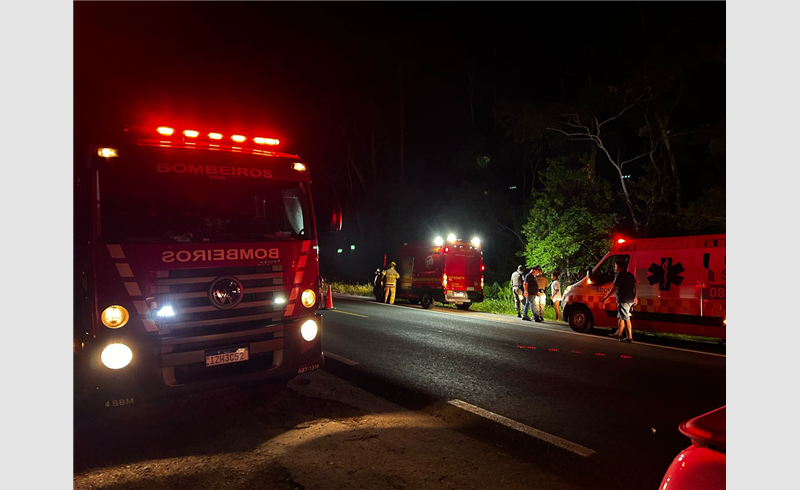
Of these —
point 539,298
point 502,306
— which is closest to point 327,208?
point 539,298

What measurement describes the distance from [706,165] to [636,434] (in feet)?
60.0

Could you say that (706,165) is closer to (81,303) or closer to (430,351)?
(430,351)

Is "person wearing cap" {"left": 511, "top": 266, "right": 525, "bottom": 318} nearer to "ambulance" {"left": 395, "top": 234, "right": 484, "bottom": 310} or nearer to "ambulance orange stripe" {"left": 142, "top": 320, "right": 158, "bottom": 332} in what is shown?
"ambulance" {"left": 395, "top": 234, "right": 484, "bottom": 310}

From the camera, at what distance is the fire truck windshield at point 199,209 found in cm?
470

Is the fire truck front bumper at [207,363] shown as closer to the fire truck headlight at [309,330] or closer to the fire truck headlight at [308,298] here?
the fire truck headlight at [309,330]

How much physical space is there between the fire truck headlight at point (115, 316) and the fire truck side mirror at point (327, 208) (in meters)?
2.34

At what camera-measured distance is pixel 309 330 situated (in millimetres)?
5465

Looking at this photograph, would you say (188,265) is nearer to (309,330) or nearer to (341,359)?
(309,330)

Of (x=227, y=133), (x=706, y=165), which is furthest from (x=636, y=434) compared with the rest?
(x=706, y=165)

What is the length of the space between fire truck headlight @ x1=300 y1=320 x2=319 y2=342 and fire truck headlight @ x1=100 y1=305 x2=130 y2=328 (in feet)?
5.40

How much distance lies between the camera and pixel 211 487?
12.2 feet

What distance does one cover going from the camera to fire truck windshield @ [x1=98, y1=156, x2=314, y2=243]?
15.4 ft

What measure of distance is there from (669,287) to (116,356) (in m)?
9.78

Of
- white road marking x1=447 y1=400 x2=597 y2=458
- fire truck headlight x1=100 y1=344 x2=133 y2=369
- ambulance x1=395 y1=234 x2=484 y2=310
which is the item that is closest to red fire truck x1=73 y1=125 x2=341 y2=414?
fire truck headlight x1=100 y1=344 x2=133 y2=369
